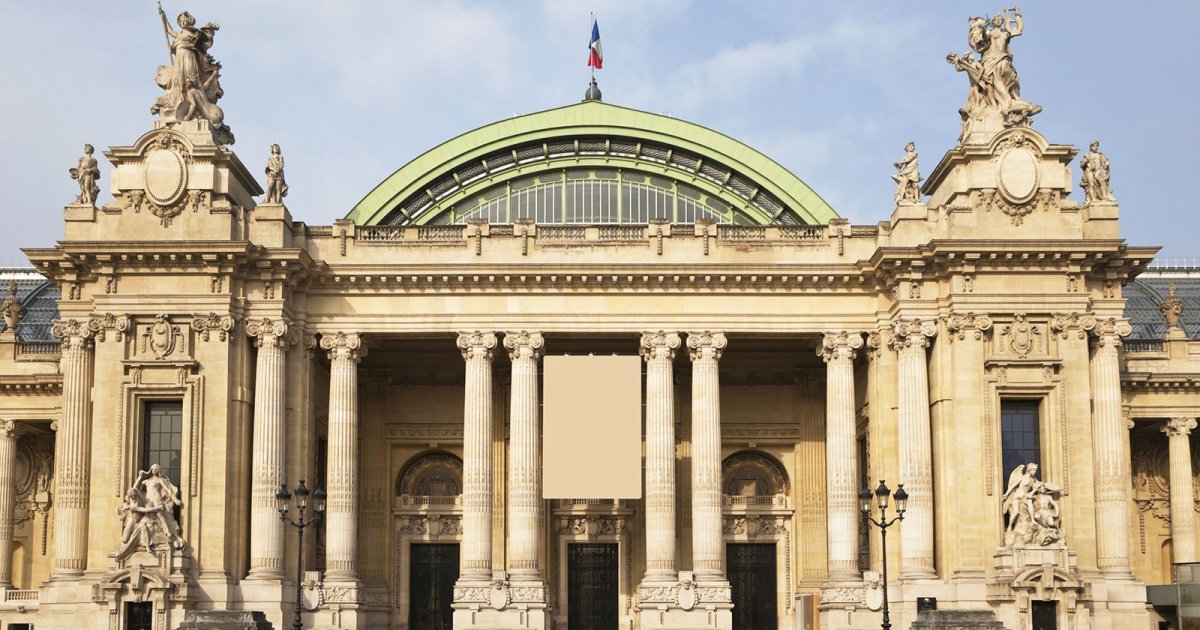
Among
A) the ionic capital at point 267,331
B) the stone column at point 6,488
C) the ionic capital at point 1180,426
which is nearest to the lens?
the ionic capital at point 267,331

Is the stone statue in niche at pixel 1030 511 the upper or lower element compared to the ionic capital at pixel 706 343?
lower

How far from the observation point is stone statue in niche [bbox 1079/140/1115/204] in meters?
48.8

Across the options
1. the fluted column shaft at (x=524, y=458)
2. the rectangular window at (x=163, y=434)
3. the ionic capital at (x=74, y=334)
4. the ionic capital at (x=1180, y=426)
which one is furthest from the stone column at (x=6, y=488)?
the ionic capital at (x=1180, y=426)

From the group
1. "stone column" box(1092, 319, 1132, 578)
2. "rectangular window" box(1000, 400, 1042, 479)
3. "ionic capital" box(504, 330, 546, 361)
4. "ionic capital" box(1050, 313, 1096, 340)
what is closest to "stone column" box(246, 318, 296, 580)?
"ionic capital" box(504, 330, 546, 361)

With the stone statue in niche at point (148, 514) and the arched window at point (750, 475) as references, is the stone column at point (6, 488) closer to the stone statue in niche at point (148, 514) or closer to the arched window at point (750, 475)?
the stone statue in niche at point (148, 514)

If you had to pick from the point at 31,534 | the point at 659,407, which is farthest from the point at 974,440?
the point at 31,534

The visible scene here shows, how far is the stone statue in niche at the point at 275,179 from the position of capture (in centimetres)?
4894

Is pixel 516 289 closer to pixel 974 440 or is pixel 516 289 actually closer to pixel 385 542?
pixel 385 542

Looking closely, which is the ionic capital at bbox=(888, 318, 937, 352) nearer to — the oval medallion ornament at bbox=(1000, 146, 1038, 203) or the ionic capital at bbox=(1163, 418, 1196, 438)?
the oval medallion ornament at bbox=(1000, 146, 1038, 203)

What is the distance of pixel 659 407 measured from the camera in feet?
162

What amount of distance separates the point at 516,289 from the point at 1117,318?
19.2 metres

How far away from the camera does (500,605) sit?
47.2 meters

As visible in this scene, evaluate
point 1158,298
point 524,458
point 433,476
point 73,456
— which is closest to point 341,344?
point 524,458

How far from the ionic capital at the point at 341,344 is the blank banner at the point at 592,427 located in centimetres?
624
